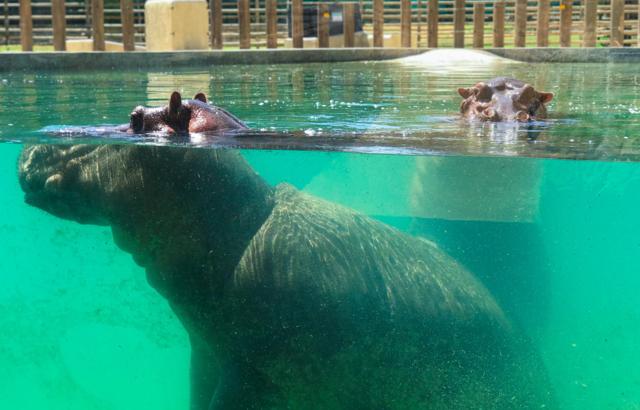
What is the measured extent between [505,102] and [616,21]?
8.55 m

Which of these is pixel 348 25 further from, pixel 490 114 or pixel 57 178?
pixel 57 178

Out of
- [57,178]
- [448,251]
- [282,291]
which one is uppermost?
[57,178]

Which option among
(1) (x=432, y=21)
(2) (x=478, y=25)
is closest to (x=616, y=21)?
(2) (x=478, y=25)

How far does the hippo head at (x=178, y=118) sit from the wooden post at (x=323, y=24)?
10172mm

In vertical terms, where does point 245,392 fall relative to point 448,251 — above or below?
below

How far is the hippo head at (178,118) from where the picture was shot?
13.5 ft

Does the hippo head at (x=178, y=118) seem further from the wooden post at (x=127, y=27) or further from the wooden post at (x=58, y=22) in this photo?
the wooden post at (x=58, y=22)

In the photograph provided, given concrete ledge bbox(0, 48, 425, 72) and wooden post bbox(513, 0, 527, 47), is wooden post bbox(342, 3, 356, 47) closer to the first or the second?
concrete ledge bbox(0, 48, 425, 72)

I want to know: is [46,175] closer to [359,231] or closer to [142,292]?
[142,292]

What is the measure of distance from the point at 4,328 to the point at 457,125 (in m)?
2.97

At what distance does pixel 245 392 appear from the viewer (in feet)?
12.3

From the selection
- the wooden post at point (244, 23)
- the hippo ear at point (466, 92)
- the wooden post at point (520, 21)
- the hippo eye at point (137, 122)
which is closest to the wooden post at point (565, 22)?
the wooden post at point (520, 21)

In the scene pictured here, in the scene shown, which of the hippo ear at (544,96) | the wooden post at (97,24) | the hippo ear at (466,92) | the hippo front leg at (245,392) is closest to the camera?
the hippo front leg at (245,392)

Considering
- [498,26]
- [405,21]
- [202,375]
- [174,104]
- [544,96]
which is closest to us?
[202,375]
